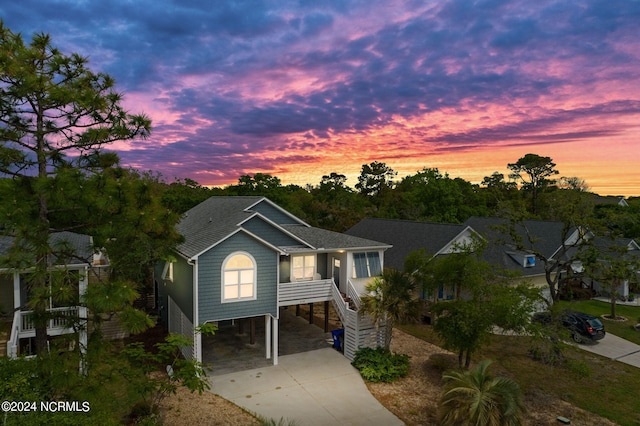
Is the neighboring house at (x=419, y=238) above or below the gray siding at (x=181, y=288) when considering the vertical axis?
above

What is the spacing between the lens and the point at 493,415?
486 inches

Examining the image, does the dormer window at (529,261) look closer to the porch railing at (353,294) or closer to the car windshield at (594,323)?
the car windshield at (594,323)

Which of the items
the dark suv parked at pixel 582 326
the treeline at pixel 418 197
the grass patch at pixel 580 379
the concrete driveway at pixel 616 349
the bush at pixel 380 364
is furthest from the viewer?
the treeline at pixel 418 197

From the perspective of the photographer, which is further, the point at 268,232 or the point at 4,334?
the point at 268,232

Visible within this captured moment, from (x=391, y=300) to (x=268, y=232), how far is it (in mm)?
7333

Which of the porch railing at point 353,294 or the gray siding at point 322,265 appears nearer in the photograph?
the porch railing at point 353,294

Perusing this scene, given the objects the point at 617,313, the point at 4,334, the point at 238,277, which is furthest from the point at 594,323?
the point at 4,334

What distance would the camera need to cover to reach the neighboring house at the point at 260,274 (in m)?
17.6

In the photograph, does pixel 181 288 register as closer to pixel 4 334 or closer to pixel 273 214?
pixel 4 334

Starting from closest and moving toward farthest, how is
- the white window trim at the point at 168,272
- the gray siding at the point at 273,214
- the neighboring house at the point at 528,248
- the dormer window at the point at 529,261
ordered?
the white window trim at the point at 168,272 → the gray siding at the point at 273,214 → the neighboring house at the point at 528,248 → the dormer window at the point at 529,261

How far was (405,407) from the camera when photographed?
14992mm

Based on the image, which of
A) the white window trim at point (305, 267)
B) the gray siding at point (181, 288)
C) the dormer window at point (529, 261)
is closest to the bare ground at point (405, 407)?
the gray siding at point (181, 288)

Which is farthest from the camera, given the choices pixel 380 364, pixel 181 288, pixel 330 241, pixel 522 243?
pixel 522 243

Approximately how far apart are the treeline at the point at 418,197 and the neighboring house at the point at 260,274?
9.38 metres
